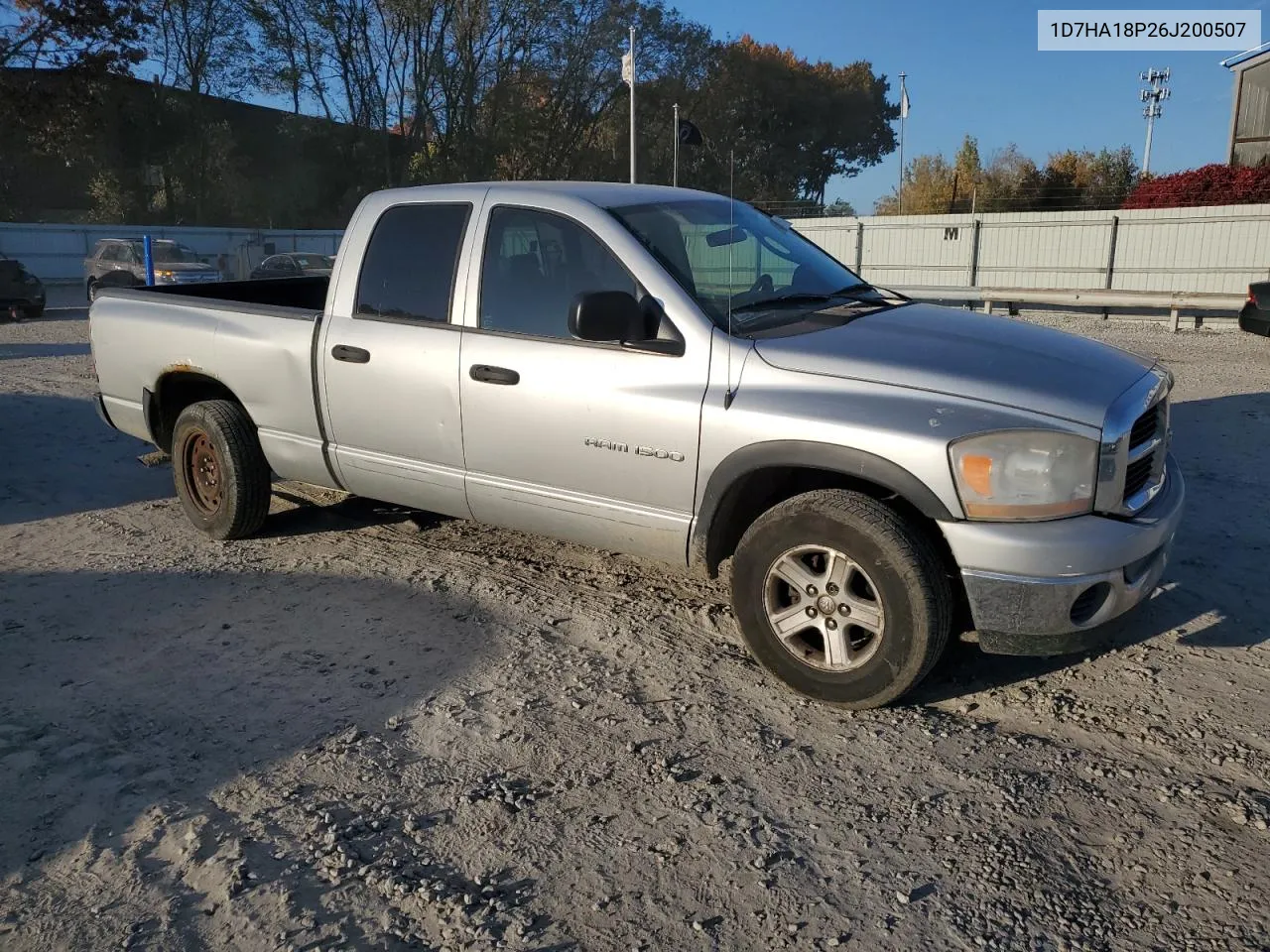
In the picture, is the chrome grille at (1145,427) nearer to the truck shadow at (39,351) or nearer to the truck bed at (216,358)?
the truck bed at (216,358)

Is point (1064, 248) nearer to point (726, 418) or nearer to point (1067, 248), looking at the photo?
point (1067, 248)

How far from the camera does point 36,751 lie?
3.47m

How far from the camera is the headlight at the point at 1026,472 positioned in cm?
331

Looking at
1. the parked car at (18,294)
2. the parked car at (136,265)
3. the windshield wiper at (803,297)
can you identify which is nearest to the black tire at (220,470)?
the windshield wiper at (803,297)

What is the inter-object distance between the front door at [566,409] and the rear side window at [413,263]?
223 mm

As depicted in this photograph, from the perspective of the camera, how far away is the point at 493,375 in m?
4.41

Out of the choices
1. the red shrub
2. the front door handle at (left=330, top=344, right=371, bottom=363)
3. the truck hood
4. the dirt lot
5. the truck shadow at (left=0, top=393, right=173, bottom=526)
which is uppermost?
the red shrub

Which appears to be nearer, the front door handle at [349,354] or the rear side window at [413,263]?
the rear side window at [413,263]

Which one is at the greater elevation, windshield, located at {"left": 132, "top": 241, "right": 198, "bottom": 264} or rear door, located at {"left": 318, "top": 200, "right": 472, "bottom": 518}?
windshield, located at {"left": 132, "top": 241, "right": 198, "bottom": 264}

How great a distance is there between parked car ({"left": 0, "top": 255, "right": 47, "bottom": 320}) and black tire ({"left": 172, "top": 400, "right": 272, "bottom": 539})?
651 inches

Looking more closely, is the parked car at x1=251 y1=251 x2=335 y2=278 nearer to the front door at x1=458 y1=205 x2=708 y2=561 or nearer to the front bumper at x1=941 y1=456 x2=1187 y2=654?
the front door at x1=458 y1=205 x2=708 y2=561

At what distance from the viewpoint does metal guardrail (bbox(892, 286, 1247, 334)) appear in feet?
48.1

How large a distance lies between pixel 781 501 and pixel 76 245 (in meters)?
35.5

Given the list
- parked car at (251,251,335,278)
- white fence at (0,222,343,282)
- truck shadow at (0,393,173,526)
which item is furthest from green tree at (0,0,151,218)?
truck shadow at (0,393,173,526)
